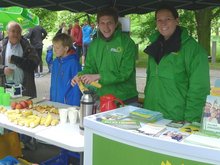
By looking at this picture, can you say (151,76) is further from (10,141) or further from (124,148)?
(10,141)

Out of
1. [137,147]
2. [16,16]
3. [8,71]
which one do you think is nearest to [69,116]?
[137,147]

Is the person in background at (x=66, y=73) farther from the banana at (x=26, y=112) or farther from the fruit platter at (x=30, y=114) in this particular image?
the banana at (x=26, y=112)

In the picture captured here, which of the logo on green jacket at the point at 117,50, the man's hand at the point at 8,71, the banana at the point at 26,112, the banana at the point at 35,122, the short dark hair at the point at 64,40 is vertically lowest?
the banana at the point at 35,122

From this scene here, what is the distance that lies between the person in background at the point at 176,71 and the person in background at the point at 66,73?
3.00 ft

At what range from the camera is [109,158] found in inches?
77.2

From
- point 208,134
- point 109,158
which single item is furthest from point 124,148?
point 208,134

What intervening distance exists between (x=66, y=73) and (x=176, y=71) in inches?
48.0

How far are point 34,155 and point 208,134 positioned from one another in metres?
2.92

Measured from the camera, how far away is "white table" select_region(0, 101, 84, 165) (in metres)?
2.22

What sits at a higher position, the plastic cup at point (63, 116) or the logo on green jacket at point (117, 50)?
the logo on green jacket at point (117, 50)

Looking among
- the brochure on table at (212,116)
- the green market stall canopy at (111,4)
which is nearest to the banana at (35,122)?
the brochure on table at (212,116)

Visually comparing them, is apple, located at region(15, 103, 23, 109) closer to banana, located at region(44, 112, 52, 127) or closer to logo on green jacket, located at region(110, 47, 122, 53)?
banana, located at region(44, 112, 52, 127)

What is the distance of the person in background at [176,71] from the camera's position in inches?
99.2

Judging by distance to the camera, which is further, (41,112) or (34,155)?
(34,155)
